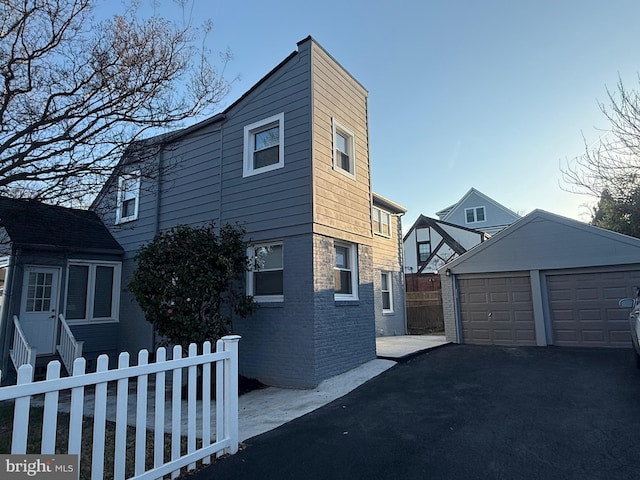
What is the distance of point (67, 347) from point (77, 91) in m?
6.60

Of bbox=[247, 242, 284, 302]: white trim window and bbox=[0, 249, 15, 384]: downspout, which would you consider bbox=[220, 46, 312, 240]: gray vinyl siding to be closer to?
bbox=[247, 242, 284, 302]: white trim window

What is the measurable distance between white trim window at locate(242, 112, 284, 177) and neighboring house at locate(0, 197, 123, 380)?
3.84 m

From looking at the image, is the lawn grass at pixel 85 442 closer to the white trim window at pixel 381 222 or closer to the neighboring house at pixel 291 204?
the neighboring house at pixel 291 204

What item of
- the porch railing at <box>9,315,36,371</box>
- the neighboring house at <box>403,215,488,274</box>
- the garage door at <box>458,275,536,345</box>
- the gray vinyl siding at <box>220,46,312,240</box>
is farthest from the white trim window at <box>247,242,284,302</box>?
the neighboring house at <box>403,215,488,274</box>

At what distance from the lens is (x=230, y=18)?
23.9 feet

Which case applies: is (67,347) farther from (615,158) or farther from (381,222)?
(615,158)

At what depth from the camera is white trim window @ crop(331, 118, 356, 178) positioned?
9.34 metres

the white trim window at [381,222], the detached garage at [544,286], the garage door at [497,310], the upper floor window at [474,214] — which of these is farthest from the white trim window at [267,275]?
the upper floor window at [474,214]

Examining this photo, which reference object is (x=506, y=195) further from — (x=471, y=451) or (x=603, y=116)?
(x=471, y=451)

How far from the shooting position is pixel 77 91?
575 centimetres

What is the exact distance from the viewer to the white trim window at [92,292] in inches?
417

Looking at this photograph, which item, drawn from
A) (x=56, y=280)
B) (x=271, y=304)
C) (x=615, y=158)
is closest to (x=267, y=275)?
Answer: (x=271, y=304)

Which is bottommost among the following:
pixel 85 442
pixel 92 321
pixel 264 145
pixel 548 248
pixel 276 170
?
pixel 85 442

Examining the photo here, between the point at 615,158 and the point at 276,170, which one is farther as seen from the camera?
the point at 615,158
